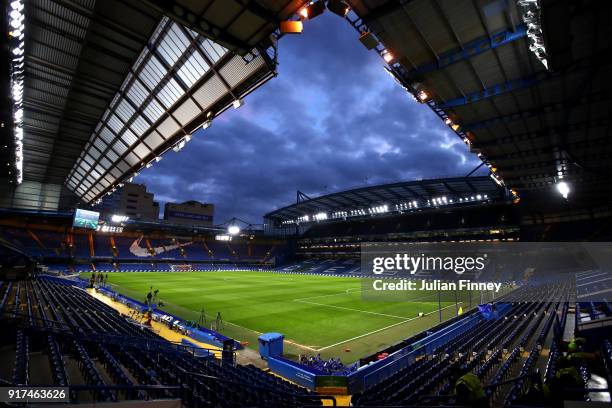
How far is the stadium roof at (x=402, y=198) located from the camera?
51781mm

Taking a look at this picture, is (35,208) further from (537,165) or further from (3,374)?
(537,165)

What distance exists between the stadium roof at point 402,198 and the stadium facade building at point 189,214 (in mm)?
45298

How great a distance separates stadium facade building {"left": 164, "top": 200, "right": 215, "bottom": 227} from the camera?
10819cm

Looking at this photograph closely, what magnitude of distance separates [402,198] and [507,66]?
5328cm

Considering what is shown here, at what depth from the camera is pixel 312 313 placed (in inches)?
1003

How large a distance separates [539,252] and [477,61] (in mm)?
Result: 49608

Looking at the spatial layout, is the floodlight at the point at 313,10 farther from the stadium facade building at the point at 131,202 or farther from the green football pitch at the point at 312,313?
the stadium facade building at the point at 131,202

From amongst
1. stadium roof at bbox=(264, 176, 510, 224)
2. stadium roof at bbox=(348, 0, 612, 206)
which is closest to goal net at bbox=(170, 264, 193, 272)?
stadium roof at bbox=(264, 176, 510, 224)

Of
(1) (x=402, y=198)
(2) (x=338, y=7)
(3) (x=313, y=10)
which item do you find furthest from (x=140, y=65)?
(1) (x=402, y=198)

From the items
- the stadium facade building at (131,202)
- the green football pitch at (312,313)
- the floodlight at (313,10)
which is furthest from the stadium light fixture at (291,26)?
the stadium facade building at (131,202)

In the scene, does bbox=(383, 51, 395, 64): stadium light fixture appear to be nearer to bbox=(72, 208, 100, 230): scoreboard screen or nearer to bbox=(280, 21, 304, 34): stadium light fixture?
bbox=(280, 21, 304, 34): stadium light fixture

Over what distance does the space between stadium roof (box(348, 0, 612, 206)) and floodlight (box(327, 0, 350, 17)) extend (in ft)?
1.49

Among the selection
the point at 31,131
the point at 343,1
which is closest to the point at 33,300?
the point at 31,131

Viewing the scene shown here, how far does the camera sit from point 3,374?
7.60m
